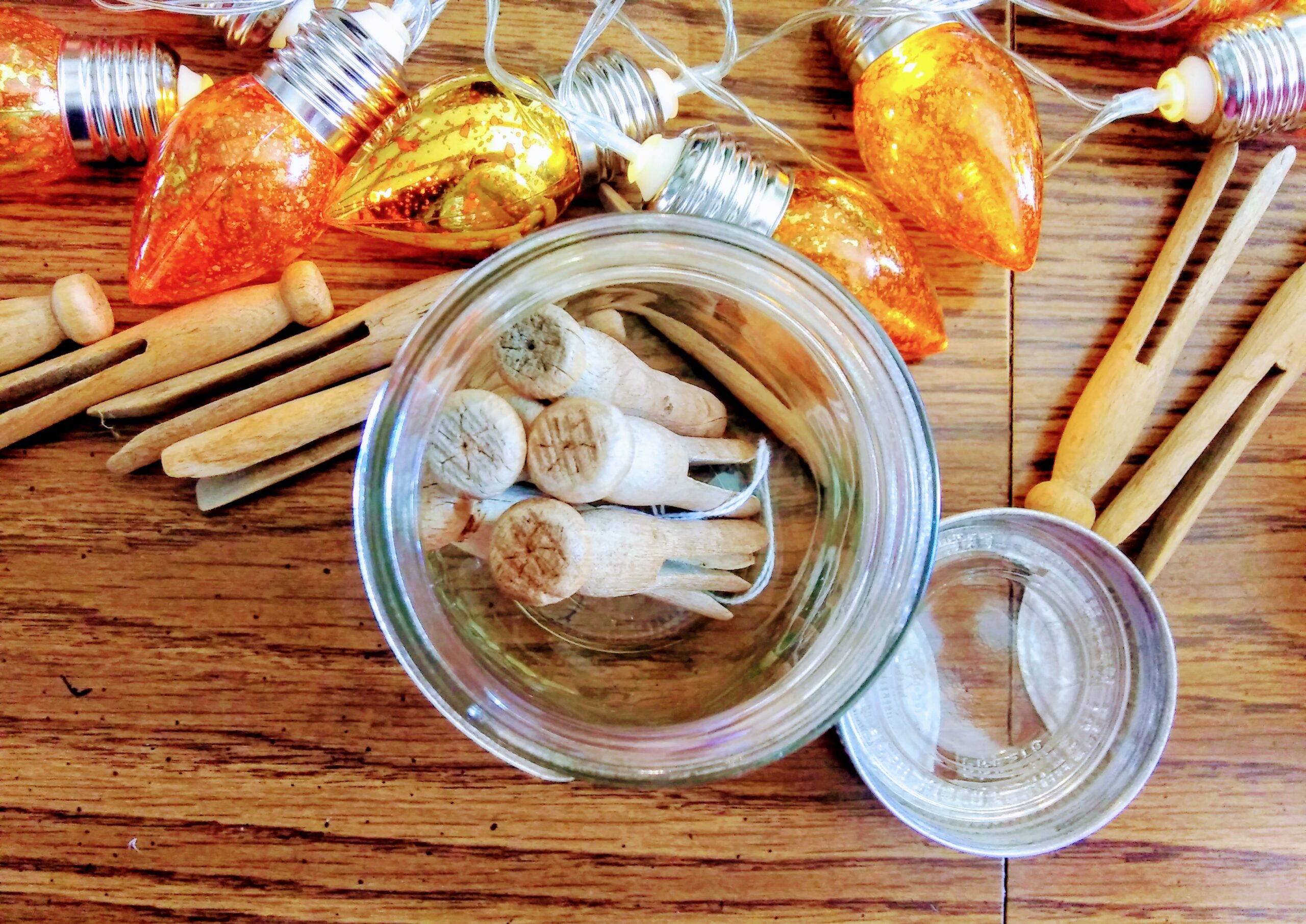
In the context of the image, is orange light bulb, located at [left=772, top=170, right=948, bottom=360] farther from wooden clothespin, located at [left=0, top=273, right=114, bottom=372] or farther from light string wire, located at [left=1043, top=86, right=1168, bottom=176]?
wooden clothespin, located at [left=0, top=273, right=114, bottom=372]

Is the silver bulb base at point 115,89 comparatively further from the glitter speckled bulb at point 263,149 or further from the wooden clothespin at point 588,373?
the wooden clothespin at point 588,373

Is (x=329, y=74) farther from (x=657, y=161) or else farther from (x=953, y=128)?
(x=953, y=128)

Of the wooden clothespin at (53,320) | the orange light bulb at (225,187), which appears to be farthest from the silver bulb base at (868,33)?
the wooden clothespin at (53,320)

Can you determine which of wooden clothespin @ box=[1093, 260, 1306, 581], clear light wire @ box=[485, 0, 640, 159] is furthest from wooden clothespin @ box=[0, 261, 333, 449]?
wooden clothespin @ box=[1093, 260, 1306, 581]

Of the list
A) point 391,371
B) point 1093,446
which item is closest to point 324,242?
point 391,371

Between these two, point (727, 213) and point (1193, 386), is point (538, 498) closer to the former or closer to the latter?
point (727, 213)
